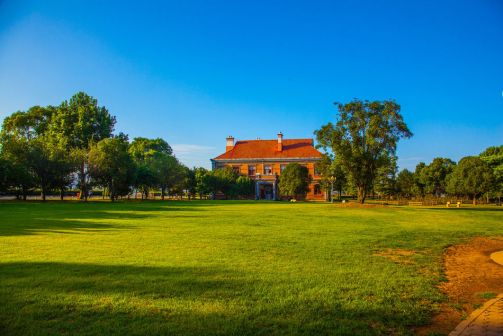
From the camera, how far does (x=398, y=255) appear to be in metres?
9.38

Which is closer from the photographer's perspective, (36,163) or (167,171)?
(36,163)

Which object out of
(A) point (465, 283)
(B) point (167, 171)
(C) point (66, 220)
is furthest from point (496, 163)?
(C) point (66, 220)

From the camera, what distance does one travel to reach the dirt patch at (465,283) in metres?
4.80

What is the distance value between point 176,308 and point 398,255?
22.1 ft

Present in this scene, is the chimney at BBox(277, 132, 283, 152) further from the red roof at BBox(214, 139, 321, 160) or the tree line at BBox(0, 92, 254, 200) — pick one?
the tree line at BBox(0, 92, 254, 200)

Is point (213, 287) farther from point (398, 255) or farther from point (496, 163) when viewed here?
point (496, 163)

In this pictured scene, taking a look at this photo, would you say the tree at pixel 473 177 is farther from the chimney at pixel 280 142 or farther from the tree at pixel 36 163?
the tree at pixel 36 163

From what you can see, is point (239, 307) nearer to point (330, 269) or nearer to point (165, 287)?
point (165, 287)

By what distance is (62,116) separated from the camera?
172 feet

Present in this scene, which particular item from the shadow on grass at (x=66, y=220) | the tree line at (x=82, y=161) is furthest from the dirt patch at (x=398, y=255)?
the tree line at (x=82, y=161)

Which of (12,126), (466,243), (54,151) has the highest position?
(12,126)

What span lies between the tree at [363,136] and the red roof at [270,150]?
1504 inches

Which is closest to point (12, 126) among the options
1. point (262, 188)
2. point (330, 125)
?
point (262, 188)

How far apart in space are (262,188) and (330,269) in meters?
68.5
